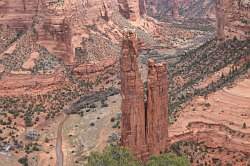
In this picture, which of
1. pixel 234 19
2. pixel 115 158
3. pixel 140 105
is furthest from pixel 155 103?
pixel 234 19

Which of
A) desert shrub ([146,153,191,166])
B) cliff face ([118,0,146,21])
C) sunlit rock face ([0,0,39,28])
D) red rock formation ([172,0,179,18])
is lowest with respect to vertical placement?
red rock formation ([172,0,179,18])

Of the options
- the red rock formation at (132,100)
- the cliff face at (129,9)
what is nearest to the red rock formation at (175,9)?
the cliff face at (129,9)

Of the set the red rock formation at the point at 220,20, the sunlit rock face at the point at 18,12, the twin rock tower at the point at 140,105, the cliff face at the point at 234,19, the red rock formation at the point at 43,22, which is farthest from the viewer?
the sunlit rock face at the point at 18,12

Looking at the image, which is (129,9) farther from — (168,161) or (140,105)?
(168,161)

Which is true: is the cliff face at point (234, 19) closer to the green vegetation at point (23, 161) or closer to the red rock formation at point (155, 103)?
the red rock formation at point (155, 103)

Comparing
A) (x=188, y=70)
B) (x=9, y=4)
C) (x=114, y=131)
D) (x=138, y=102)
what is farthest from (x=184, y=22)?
(x=138, y=102)

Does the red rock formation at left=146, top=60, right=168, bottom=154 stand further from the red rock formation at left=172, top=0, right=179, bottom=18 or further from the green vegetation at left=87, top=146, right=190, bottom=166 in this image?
the red rock formation at left=172, top=0, right=179, bottom=18

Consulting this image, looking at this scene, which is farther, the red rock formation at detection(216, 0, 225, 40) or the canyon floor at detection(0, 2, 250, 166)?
the red rock formation at detection(216, 0, 225, 40)

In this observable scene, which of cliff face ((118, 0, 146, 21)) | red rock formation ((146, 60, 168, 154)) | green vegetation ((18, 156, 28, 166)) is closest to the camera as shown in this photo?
red rock formation ((146, 60, 168, 154))

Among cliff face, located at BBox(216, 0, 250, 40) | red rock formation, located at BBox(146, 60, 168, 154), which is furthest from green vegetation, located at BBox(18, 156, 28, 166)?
cliff face, located at BBox(216, 0, 250, 40)
